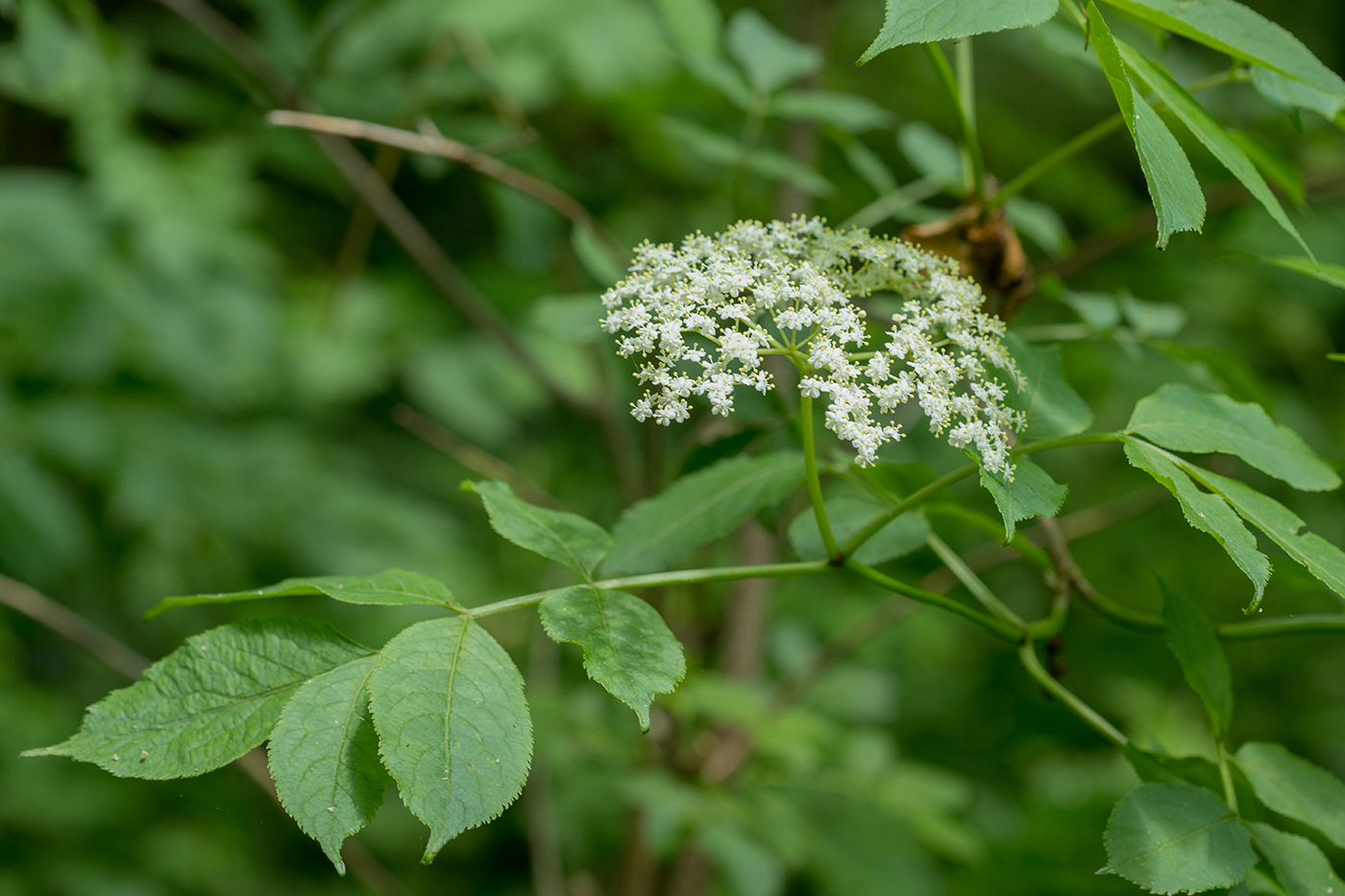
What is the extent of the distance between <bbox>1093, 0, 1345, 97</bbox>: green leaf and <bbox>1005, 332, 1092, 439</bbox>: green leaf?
26 cm

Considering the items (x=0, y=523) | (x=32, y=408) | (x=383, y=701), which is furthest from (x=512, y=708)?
(x=32, y=408)

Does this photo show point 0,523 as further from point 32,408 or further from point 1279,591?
point 1279,591

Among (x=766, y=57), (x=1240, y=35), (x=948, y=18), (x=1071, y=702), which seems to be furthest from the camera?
(x=766, y=57)

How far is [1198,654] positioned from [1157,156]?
43cm

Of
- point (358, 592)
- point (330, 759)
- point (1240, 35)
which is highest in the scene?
point (1240, 35)

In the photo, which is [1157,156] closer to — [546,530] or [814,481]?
[814,481]

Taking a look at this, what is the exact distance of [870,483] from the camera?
3.00 feet

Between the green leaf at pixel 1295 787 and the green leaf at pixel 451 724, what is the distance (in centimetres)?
61

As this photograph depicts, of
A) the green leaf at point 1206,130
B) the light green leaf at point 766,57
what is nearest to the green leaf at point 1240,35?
the green leaf at point 1206,130

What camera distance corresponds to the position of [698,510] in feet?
2.95

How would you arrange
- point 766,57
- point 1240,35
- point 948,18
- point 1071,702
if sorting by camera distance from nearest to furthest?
point 948,18 → point 1240,35 → point 1071,702 → point 766,57

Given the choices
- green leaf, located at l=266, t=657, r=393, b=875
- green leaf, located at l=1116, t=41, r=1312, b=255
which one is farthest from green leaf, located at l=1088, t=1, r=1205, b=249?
green leaf, located at l=266, t=657, r=393, b=875

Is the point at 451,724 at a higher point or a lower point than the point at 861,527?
lower

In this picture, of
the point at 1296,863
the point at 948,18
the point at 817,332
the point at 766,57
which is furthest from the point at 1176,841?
the point at 766,57
